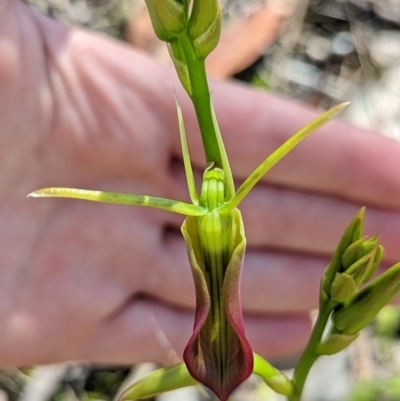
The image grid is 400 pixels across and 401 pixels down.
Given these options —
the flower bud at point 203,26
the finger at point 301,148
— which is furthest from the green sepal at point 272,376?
the finger at point 301,148

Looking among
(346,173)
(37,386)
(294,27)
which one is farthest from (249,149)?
(294,27)

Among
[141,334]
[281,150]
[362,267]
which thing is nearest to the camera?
[281,150]

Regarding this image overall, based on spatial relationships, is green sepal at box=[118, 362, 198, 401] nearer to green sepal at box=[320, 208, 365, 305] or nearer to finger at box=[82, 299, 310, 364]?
green sepal at box=[320, 208, 365, 305]

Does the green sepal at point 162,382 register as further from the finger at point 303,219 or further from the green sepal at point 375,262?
the finger at point 303,219

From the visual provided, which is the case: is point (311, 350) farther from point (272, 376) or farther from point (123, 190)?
point (123, 190)

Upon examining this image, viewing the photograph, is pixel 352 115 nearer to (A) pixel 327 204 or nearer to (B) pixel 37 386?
(A) pixel 327 204

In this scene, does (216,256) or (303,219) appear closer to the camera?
(216,256)

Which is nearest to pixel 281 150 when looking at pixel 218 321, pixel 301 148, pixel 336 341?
pixel 218 321
